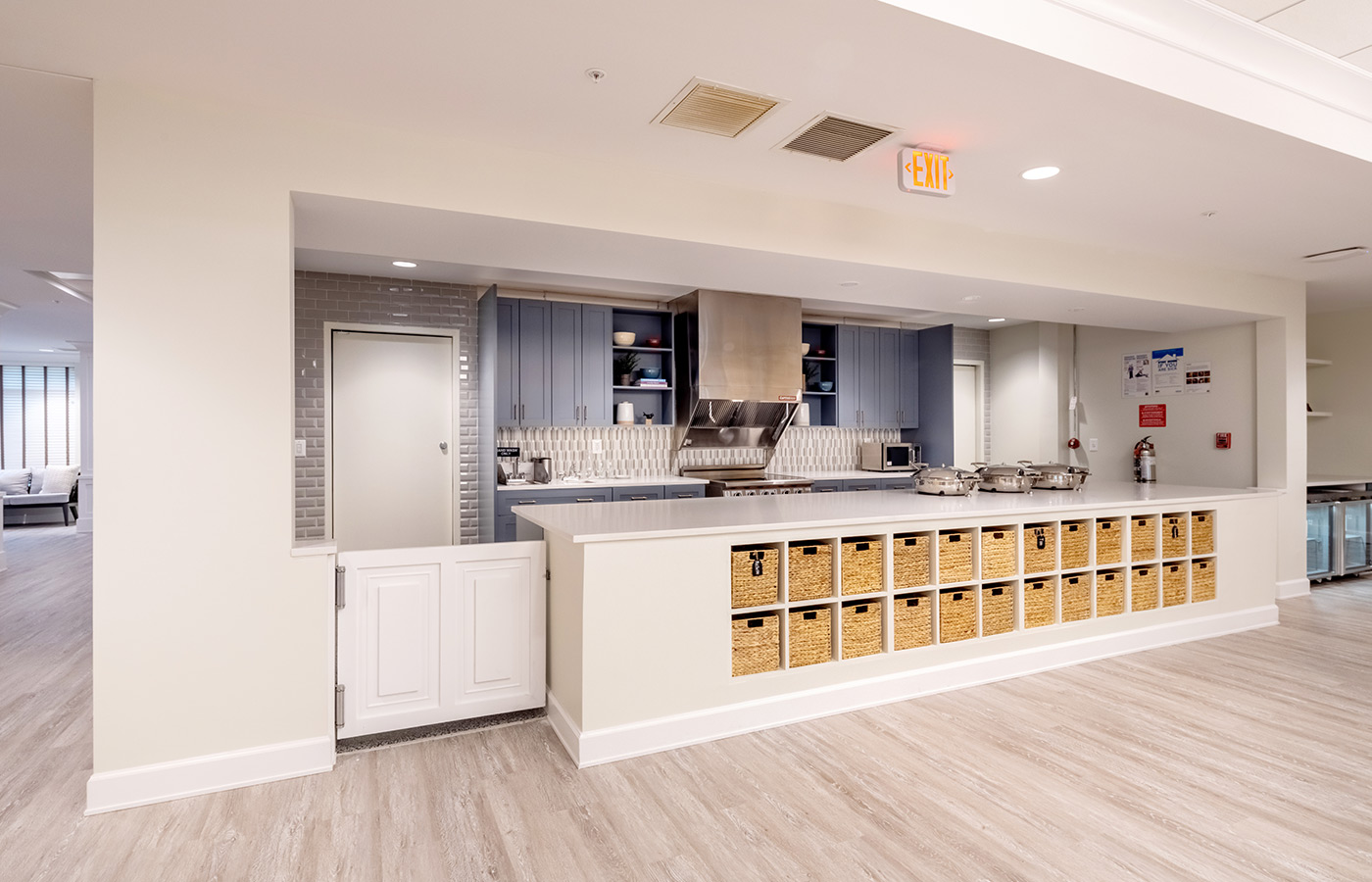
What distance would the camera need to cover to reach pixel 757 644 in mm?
3104

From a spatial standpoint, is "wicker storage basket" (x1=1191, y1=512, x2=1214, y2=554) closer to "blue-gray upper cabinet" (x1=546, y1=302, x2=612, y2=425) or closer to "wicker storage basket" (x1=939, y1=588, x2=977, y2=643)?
"wicker storage basket" (x1=939, y1=588, x2=977, y2=643)

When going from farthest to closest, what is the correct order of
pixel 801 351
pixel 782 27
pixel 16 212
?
pixel 801 351 < pixel 16 212 < pixel 782 27

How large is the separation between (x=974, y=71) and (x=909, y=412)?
532 centimetres

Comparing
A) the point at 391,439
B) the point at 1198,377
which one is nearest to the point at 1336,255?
the point at 1198,377

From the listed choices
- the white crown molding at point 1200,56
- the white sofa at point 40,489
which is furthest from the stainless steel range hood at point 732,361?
the white sofa at point 40,489

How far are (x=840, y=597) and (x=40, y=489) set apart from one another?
11.9 m

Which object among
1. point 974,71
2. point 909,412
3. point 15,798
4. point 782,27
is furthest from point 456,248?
point 909,412

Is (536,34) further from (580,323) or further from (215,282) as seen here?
(580,323)

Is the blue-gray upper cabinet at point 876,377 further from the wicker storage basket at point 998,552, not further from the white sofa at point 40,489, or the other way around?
the white sofa at point 40,489

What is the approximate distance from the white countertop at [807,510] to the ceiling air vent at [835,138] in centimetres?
156

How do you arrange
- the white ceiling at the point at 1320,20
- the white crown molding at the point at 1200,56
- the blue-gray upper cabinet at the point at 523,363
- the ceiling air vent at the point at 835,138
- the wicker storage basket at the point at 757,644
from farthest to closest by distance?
the blue-gray upper cabinet at the point at 523,363, the wicker storage basket at the point at 757,644, the ceiling air vent at the point at 835,138, the white ceiling at the point at 1320,20, the white crown molding at the point at 1200,56

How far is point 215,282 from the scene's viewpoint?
2.53 m

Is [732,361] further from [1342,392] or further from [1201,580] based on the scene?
[1342,392]

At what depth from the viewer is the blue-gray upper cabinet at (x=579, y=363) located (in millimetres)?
5730
